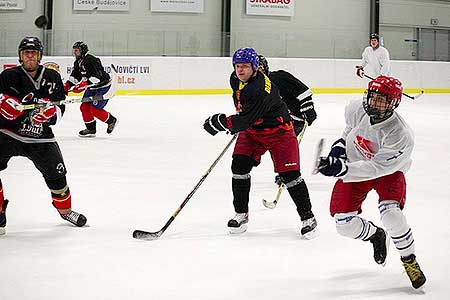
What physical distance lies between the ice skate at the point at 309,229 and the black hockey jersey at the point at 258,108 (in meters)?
0.52

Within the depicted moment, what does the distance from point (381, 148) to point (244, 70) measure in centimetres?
106

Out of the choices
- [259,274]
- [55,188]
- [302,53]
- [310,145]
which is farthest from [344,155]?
[302,53]

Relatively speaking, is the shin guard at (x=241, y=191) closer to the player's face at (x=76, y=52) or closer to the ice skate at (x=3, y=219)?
the ice skate at (x=3, y=219)

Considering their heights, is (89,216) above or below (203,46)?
below

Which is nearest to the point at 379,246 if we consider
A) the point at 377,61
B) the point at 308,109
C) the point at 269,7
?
the point at 308,109

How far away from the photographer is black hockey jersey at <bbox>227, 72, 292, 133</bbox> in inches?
153

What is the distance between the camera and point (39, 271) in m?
3.41

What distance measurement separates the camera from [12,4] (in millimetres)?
15680

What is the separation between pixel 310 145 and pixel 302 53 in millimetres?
8802

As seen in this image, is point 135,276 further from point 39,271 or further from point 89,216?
point 89,216

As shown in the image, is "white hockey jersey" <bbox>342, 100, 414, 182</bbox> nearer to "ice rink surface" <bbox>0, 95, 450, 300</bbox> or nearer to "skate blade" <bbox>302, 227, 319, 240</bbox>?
"ice rink surface" <bbox>0, 95, 450, 300</bbox>

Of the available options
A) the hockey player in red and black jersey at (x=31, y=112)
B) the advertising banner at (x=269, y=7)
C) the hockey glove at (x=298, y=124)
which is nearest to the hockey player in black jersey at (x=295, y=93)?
the hockey glove at (x=298, y=124)

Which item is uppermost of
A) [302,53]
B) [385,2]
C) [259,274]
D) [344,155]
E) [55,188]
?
[385,2]

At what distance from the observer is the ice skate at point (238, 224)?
421cm
